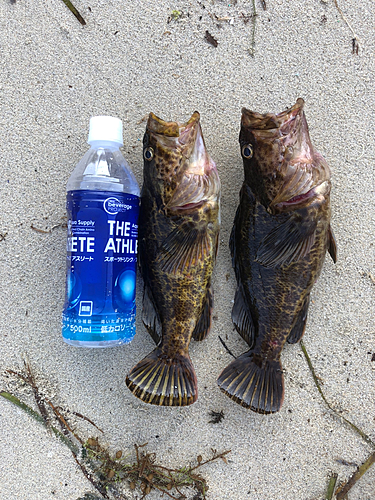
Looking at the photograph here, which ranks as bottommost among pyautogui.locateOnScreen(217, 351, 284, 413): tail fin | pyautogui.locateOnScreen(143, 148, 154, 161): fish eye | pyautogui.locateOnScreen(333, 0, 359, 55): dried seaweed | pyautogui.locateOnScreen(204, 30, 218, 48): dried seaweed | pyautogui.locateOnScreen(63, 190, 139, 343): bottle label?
pyautogui.locateOnScreen(217, 351, 284, 413): tail fin

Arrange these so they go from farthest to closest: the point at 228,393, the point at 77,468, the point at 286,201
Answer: the point at 77,468 < the point at 228,393 < the point at 286,201

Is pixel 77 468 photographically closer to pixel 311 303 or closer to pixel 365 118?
pixel 311 303

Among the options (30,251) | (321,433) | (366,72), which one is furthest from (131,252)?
(366,72)

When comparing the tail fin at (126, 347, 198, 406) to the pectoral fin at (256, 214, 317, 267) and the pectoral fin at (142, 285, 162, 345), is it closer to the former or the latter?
the pectoral fin at (142, 285, 162, 345)

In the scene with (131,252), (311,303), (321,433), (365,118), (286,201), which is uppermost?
Answer: (365,118)

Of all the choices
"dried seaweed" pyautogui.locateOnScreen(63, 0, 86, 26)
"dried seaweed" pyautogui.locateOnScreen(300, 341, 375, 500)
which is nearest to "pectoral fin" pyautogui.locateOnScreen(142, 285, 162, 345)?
"dried seaweed" pyautogui.locateOnScreen(300, 341, 375, 500)

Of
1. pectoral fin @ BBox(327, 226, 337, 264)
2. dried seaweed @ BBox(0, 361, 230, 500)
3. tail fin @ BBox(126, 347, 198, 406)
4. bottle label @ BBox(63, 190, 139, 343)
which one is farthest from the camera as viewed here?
dried seaweed @ BBox(0, 361, 230, 500)
